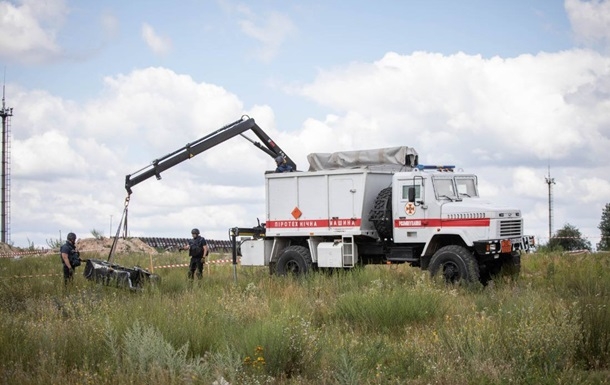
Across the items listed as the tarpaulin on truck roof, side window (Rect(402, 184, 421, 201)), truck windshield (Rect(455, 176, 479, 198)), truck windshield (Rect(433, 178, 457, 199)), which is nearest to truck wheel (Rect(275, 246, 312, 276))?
the tarpaulin on truck roof

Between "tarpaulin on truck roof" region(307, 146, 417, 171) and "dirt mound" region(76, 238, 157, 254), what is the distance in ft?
63.1

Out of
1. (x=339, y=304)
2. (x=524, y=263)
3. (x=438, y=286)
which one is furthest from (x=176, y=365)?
(x=524, y=263)

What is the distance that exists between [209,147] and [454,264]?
9561 mm

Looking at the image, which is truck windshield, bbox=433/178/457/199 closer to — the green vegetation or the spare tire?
the spare tire

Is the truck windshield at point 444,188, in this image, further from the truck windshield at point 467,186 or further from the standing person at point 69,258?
the standing person at point 69,258

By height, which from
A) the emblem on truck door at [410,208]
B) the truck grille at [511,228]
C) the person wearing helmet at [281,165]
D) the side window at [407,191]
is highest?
the person wearing helmet at [281,165]

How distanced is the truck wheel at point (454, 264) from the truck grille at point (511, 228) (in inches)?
39.9

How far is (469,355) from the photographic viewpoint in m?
9.95

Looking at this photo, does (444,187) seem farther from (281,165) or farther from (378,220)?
(281,165)

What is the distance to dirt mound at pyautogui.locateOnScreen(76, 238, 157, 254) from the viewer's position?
4050 cm

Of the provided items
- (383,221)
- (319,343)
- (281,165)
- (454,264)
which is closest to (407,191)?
(383,221)

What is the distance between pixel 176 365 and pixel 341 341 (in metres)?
3.03

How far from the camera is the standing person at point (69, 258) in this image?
2059 centimetres

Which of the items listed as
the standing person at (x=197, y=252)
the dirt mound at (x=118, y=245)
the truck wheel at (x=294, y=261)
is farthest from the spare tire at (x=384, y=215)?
the dirt mound at (x=118, y=245)
